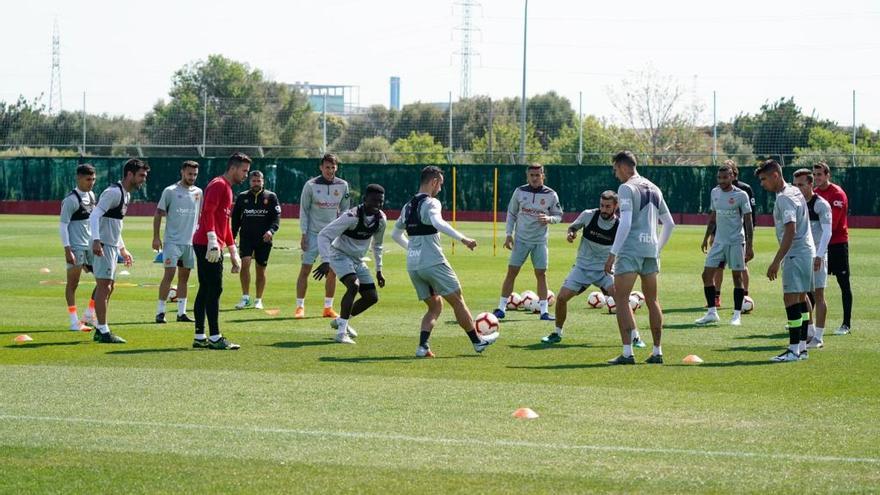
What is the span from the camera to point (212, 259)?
47.3ft

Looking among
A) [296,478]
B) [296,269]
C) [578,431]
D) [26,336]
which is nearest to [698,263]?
[296,269]

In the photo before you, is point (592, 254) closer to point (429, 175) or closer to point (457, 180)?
point (429, 175)

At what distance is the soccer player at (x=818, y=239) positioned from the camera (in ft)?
48.9

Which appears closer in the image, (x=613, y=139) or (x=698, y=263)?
(x=698, y=263)

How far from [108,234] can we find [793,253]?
8.01 m

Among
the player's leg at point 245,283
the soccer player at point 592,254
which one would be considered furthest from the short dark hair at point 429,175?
the player's leg at point 245,283

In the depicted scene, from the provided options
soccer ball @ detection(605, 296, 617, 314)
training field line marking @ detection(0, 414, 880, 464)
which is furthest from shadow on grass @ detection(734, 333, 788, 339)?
training field line marking @ detection(0, 414, 880, 464)

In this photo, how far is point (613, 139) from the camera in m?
78.8

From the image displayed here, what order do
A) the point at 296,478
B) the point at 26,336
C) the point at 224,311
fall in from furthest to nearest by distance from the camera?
the point at 224,311 < the point at 26,336 < the point at 296,478

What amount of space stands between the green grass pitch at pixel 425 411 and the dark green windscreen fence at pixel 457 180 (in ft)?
111

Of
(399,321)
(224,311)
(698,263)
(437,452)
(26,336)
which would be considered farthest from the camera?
(698,263)

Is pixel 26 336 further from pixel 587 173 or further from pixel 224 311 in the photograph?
pixel 587 173

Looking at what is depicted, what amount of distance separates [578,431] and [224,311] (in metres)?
10.7

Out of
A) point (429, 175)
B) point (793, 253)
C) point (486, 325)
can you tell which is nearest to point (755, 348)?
point (793, 253)
